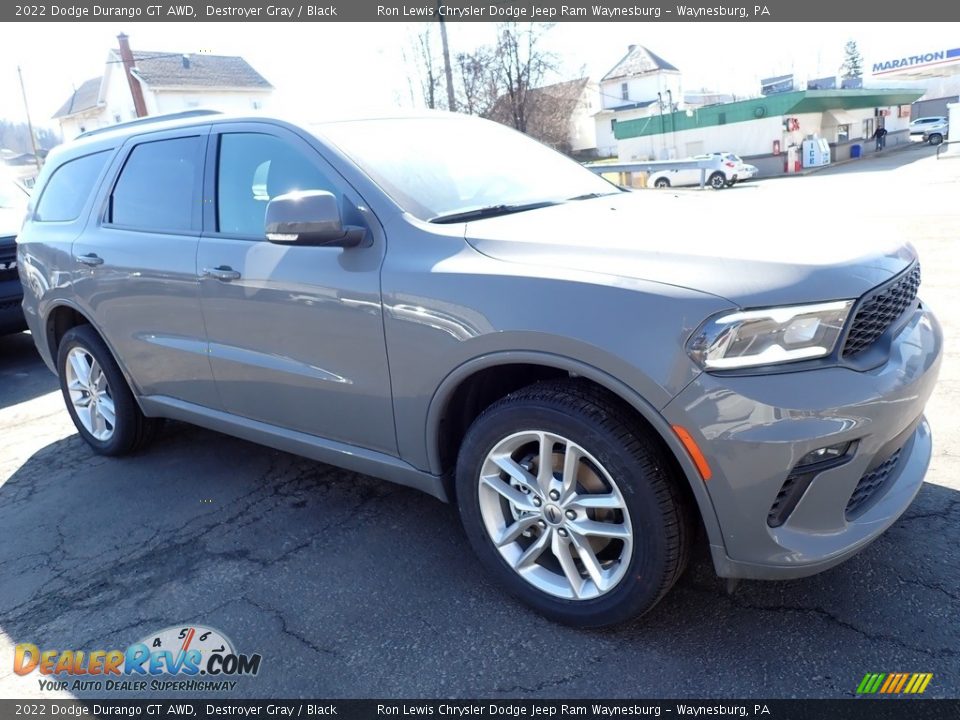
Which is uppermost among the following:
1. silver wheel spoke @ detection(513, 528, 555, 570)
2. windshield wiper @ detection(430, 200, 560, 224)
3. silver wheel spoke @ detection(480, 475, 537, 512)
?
windshield wiper @ detection(430, 200, 560, 224)

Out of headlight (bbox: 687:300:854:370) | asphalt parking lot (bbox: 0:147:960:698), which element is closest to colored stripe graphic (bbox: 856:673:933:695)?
asphalt parking lot (bbox: 0:147:960:698)

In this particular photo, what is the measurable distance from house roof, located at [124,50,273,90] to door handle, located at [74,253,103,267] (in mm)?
40462

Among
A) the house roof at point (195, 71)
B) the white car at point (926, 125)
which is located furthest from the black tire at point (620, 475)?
the white car at point (926, 125)

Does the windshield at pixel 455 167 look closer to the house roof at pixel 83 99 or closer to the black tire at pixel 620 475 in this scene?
the black tire at pixel 620 475

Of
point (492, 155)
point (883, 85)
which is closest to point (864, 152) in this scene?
point (883, 85)

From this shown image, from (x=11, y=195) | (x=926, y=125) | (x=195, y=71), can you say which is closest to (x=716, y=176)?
(x=11, y=195)

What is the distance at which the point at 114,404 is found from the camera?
4.34 m

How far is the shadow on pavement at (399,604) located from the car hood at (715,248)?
43.8 inches

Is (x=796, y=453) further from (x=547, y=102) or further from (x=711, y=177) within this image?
(x=547, y=102)

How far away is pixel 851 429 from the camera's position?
2064 millimetres

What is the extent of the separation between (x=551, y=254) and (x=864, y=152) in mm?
48663

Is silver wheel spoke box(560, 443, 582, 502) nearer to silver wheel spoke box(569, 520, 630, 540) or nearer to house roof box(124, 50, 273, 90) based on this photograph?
silver wheel spoke box(569, 520, 630, 540)

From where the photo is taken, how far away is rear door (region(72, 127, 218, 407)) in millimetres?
3535

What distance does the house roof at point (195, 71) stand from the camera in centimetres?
4203
